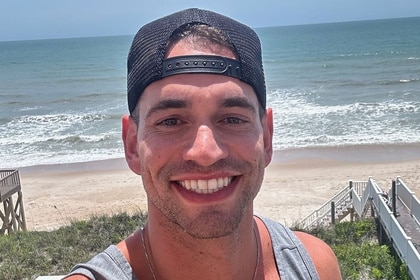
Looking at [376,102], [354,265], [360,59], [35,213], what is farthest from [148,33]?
[360,59]

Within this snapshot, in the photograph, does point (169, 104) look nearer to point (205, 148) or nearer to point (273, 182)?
point (205, 148)

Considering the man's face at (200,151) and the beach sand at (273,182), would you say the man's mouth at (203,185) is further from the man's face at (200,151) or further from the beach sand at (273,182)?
the beach sand at (273,182)

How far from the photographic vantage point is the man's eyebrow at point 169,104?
65.1 inches

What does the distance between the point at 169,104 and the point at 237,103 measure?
234 mm

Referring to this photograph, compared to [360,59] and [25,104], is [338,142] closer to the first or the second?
[25,104]

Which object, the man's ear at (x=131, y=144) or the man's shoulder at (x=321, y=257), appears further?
the man's shoulder at (x=321, y=257)

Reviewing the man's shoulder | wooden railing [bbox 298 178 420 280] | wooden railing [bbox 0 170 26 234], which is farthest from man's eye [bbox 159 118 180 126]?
wooden railing [bbox 0 170 26 234]

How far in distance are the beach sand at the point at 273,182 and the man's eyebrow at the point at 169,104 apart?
47.2 feet

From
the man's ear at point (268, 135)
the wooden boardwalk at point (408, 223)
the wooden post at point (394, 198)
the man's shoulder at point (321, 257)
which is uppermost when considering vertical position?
the man's ear at point (268, 135)

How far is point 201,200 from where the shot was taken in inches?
63.2

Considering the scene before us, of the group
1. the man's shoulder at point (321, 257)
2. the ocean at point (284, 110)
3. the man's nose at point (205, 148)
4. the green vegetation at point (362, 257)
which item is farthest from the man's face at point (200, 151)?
the ocean at point (284, 110)

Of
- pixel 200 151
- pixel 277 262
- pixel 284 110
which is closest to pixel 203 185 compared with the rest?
pixel 200 151

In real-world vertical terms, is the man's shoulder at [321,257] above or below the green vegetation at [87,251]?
above

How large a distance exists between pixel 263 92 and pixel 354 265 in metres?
8.47
